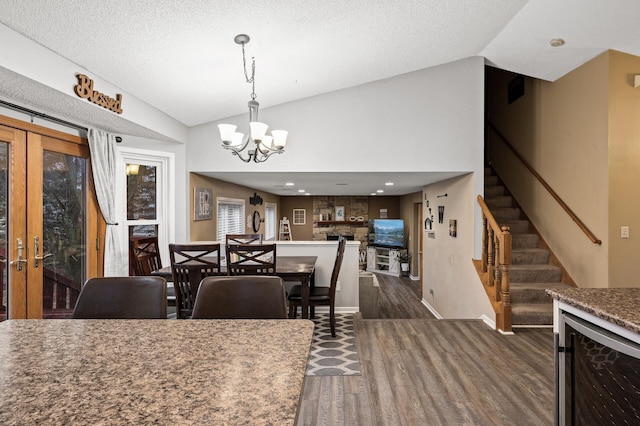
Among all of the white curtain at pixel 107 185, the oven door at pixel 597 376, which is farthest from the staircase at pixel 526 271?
the white curtain at pixel 107 185

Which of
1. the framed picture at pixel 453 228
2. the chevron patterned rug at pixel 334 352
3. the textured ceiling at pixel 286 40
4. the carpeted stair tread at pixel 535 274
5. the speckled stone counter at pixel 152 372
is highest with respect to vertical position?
the textured ceiling at pixel 286 40

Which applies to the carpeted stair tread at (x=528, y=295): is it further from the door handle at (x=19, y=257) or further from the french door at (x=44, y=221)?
the door handle at (x=19, y=257)

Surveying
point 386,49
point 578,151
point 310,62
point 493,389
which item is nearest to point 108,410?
→ point 493,389

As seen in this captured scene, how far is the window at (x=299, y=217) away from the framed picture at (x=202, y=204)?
6386 mm

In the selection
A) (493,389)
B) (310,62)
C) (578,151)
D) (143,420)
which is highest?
(310,62)

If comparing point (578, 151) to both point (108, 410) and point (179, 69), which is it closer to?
point (179, 69)

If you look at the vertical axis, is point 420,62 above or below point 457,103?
above

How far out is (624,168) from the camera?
379cm

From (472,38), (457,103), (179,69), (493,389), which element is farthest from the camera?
(457,103)

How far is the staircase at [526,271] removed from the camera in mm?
4066

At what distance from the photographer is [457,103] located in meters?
4.56

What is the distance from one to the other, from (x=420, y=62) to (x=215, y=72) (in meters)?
2.36

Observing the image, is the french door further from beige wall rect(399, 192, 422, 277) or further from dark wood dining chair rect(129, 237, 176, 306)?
beige wall rect(399, 192, 422, 277)

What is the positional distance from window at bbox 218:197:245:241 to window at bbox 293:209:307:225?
4.64 metres
